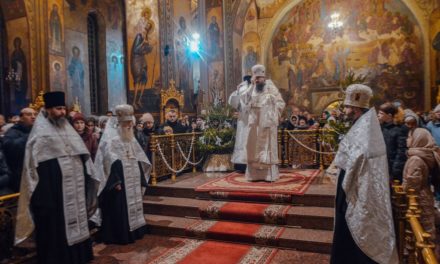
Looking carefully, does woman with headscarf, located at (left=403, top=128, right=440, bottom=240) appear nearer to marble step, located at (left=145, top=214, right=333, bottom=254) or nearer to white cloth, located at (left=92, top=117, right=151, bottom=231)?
marble step, located at (left=145, top=214, right=333, bottom=254)

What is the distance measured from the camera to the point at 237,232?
4.77 meters

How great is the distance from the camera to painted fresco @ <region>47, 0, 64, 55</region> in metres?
9.52

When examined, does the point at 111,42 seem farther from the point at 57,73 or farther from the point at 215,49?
the point at 57,73

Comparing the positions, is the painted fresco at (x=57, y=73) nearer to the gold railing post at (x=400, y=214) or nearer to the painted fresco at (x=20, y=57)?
the painted fresco at (x=20, y=57)

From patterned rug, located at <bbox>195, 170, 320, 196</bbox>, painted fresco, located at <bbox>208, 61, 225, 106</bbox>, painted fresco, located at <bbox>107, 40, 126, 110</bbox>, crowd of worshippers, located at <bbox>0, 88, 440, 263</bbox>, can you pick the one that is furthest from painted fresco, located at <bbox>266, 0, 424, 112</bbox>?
crowd of worshippers, located at <bbox>0, 88, 440, 263</bbox>

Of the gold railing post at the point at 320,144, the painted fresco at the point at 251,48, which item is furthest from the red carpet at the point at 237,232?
the painted fresco at the point at 251,48

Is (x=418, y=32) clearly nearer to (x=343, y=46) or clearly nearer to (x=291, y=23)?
(x=343, y=46)

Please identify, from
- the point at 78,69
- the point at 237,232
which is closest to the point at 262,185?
the point at 237,232

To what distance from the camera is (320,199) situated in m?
5.21

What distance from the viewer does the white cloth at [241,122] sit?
7.01m

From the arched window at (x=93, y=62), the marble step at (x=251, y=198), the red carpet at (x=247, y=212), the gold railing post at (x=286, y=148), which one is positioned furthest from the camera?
the arched window at (x=93, y=62)

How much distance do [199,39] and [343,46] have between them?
916 cm

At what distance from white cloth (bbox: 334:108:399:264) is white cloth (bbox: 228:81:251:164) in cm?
385

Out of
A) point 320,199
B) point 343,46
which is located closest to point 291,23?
point 343,46
